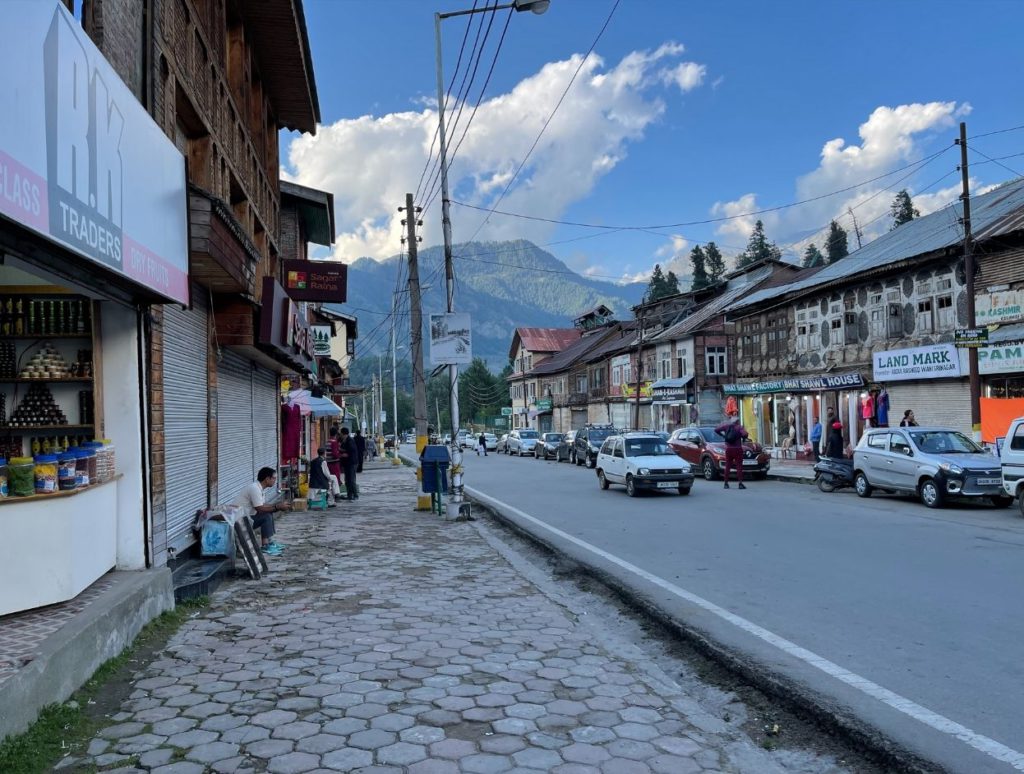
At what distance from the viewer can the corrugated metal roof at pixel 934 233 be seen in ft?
77.2

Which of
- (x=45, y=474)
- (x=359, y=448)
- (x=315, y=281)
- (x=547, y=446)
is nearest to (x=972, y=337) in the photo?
(x=315, y=281)

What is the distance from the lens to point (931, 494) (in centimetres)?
1541

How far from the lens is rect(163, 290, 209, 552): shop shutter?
28.6ft

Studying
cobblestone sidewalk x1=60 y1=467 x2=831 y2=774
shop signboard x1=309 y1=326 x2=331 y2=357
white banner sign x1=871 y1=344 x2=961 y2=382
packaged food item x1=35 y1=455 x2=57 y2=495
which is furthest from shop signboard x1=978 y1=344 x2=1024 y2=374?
packaged food item x1=35 y1=455 x2=57 y2=495

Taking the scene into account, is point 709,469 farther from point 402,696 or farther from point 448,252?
point 402,696

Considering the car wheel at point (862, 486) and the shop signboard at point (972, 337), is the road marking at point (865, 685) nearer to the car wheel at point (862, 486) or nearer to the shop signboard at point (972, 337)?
the car wheel at point (862, 486)

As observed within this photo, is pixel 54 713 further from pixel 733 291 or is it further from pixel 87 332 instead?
pixel 733 291

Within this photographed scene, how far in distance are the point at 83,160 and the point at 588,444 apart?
97.6 feet

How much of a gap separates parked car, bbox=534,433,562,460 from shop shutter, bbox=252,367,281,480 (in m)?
23.4

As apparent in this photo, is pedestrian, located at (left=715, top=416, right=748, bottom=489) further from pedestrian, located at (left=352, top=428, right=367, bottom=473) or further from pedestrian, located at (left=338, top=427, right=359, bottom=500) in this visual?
pedestrian, located at (left=352, top=428, right=367, bottom=473)

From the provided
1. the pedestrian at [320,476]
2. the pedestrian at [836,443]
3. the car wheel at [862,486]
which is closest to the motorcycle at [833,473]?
the car wheel at [862,486]

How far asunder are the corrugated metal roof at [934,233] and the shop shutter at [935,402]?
436 cm

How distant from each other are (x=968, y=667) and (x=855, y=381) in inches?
997

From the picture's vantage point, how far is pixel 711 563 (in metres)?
9.66
